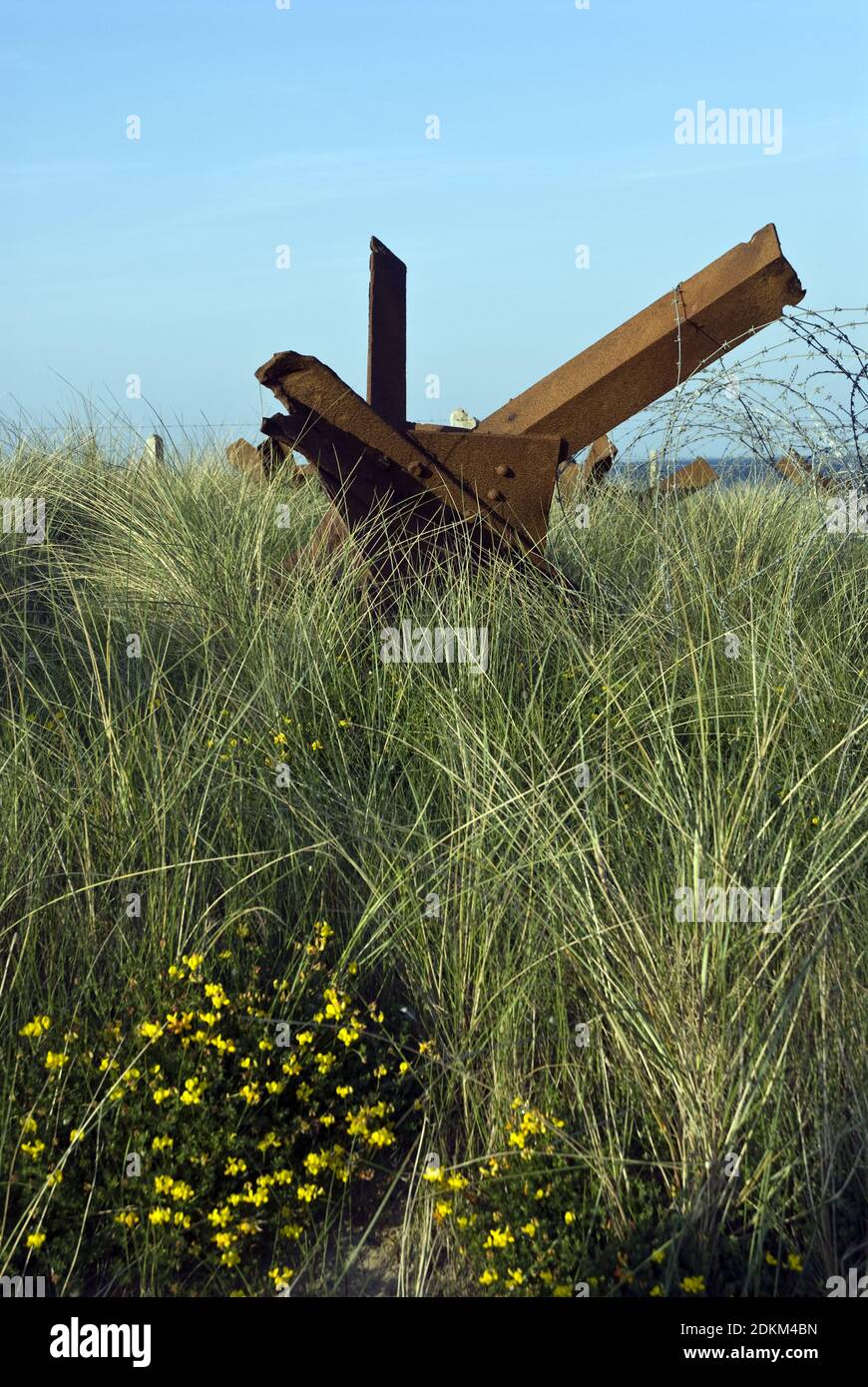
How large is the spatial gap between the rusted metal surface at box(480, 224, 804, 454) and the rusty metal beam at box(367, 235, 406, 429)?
129 cm

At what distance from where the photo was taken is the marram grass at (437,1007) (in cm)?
226

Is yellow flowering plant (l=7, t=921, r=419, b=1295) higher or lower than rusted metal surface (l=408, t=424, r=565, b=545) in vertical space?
lower

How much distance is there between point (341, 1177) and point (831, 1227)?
0.93 meters

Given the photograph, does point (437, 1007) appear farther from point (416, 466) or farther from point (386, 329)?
point (386, 329)

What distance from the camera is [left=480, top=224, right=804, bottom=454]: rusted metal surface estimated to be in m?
4.85

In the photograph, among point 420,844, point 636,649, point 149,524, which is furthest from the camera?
point 149,524

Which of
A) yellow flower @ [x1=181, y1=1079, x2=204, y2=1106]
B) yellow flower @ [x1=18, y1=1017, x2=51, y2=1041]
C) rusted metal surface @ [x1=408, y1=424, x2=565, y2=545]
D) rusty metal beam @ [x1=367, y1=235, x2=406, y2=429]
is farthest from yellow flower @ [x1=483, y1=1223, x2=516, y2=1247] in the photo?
rusty metal beam @ [x1=367, y1=235, x2=406, y2=429]

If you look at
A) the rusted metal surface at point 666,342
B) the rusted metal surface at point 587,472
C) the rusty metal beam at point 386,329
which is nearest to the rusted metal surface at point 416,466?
the rusted metal surface at point 666,342

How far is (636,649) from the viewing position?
13.6 ft

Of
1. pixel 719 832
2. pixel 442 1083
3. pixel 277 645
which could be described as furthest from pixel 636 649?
pixel 442 1083

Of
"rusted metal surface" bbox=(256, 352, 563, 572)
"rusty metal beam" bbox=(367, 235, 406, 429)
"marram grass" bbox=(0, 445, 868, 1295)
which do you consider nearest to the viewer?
"marram grass" bbox=(0, 445, 868, 1295)

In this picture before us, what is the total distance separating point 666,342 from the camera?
4.93 meters

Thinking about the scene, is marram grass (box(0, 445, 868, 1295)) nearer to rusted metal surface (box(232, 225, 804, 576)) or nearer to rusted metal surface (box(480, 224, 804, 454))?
rusted metal surface (box(232, 225, 804, 576))

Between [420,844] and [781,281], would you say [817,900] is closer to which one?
[420,844]
